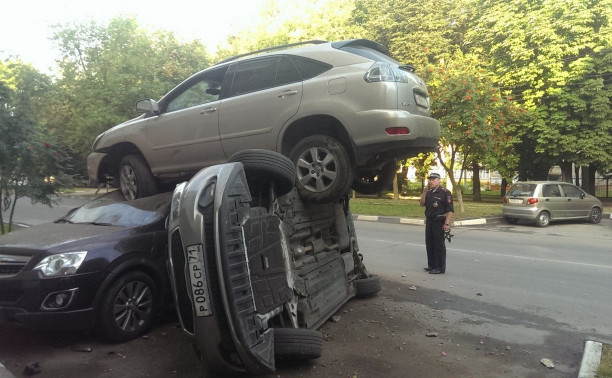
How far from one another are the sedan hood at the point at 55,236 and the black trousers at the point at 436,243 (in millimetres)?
4831

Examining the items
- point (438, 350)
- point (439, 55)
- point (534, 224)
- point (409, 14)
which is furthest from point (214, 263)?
point (409, 14)

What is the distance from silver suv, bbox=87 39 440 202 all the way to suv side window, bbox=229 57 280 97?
0.04 ft

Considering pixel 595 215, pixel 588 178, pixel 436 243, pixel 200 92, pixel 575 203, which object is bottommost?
Answer: pixel 595 215

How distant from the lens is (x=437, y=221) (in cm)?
708

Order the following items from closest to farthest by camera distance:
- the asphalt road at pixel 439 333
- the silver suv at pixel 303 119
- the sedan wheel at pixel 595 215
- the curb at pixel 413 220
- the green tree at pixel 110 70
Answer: the asphalt road at pixel 439 333
the silver suv at pixel 303 119
the curb at pixel 413 220
the sedan wheel at pixel 595 215
the green tree at pixel 110 70

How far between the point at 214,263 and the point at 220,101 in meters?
2.83

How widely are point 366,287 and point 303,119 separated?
2.36 metres

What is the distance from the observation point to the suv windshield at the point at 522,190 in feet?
46.1

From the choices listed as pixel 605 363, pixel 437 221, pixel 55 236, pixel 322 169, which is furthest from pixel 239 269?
pixel 437 221

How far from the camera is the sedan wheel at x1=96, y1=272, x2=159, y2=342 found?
3.95 m

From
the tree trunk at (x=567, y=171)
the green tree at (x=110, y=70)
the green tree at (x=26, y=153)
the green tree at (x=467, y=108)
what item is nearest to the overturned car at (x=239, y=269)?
the green tree at (x=26, y=153)

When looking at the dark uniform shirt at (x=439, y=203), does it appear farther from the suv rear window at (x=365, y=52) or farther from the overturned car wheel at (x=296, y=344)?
the overturned car wheel at (x=296, y=344)

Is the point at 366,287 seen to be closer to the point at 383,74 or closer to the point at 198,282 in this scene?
the point at 383,74

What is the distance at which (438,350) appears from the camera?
158 inches
